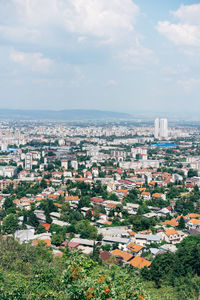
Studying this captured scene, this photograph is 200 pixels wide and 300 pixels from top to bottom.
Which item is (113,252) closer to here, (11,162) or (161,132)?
(11,162)

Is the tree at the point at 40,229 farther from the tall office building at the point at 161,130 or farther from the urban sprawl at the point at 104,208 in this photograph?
the tall office building at the point at 161,130

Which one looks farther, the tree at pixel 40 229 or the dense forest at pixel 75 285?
the tree at pixel 40 229

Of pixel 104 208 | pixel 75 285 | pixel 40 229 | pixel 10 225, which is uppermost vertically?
pixel 75 285

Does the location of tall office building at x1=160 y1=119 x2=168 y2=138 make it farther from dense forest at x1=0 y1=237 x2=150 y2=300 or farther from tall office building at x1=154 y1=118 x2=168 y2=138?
dense forest at x1=0 y1=237 x2=150 y2=300

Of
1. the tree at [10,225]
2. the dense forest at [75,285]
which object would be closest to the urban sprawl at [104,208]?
the tree at [10,225]

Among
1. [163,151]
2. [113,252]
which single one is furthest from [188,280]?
[163,151]

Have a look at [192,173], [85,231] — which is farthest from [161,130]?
[85,231]

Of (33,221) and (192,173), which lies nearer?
(33,221)

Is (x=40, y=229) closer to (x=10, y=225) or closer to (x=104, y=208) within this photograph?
(x=10, y=225)

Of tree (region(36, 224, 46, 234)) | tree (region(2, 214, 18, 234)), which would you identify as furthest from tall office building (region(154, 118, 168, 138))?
tree (region(2, 214, 18, 234))

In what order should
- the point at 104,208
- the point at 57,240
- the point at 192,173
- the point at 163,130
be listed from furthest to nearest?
the point at 163,130 → the point at 192,173 → the point at 104,208 → the point at 57,240

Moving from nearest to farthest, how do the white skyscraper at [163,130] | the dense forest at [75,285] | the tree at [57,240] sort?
the dense forest at [75,285], the tree at [57,240], the white skyscraper at [163,130]

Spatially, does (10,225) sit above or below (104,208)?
above
